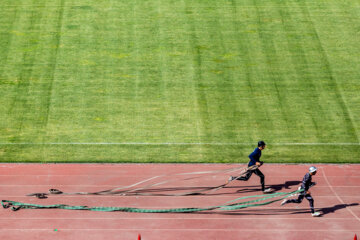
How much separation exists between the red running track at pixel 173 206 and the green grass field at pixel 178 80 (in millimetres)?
895

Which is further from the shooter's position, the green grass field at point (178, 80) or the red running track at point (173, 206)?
the green grass field at point (178, 80)

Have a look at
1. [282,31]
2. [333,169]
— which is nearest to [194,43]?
[282,31]

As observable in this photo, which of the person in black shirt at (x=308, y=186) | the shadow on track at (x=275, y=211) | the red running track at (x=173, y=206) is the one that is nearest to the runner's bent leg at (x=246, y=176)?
the red running track at (x=173, y=206)

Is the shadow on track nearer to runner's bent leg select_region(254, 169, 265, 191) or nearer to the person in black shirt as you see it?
the person in black shirt

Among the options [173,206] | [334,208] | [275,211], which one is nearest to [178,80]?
[173,206]

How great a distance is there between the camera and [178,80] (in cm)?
2377

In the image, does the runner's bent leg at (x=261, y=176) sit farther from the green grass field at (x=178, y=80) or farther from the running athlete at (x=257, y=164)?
the green grass field at (x=178, y=80)

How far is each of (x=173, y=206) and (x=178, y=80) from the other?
8658 millimetres

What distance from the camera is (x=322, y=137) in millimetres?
20797

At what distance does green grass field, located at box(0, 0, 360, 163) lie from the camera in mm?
20266

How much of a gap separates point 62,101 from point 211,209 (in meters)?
9.49

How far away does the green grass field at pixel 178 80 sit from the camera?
2027 centimetres

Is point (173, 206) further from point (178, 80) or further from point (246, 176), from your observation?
point (178, 80)

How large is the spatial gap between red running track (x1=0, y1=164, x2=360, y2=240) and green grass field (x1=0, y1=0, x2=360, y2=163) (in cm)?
89
